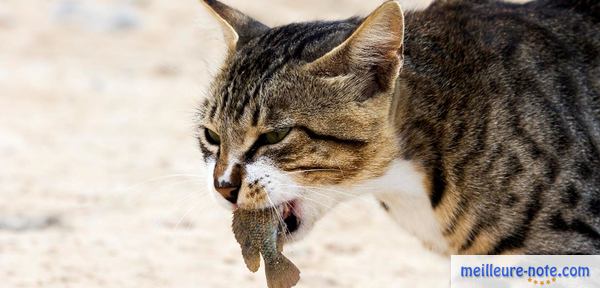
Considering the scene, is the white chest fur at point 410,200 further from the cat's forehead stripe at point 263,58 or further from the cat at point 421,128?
the cat's forehead stripe at point 263,58

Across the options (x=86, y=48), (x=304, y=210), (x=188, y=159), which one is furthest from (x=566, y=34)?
(x=86, y=48)

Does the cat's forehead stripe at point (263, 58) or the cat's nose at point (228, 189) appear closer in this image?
the cat's nose at point (228, 189)

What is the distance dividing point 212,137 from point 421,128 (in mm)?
827

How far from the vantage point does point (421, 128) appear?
4.11 metres

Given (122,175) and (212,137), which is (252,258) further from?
(122,175)

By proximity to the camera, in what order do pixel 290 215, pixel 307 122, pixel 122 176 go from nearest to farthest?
pixel 307 122, pixel 290 215, pixel 122 176

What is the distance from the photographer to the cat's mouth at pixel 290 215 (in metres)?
3.93

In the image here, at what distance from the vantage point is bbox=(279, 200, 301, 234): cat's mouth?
3.93 metres

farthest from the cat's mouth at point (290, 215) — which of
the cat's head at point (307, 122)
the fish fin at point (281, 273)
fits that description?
the fish fin at point (281, 273)

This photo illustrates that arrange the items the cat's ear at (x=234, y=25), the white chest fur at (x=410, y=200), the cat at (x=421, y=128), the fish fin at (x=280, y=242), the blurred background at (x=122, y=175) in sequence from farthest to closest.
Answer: the blurred background at (x=122, y=175), the cat's ear at (x=234, y=25), the white chest fur at (x=410, y=200), the fish fin at (x=280, y=242), the cat at (x=421, y=128)

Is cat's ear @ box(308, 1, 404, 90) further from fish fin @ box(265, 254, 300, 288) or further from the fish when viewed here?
fish fin @ box(265, 254, 300, 288)

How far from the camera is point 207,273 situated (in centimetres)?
522

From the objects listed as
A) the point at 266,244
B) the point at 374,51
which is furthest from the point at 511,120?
the point at 266,244

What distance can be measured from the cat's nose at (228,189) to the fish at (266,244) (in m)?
0.10
